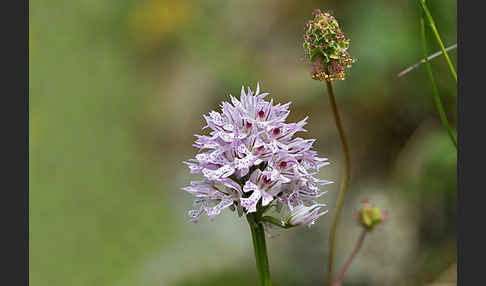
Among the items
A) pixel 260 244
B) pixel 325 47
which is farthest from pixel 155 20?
pixel 260 244

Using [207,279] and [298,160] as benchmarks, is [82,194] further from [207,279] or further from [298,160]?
[298,160]

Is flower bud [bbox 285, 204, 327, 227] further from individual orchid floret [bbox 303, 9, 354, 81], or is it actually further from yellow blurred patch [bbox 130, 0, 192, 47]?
yellow blurred patch [bbox 130, 0, 192, 47]

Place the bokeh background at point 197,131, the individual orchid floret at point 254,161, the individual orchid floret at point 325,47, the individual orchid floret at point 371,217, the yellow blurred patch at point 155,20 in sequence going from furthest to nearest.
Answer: the yellow blurred patch at point 155,20
the bokeh background at point 197,131
the individual orchid floret at point 371,217
the individual orchid floret at point 325,47
the individual orchid floret at point 254,161

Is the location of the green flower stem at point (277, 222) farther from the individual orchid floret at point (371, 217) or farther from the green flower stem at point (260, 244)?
the individual orchid floret at point (371, 217)

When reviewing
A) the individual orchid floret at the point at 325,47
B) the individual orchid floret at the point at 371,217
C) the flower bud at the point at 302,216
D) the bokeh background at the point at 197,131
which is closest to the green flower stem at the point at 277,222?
the flower bud at the point at 302,216

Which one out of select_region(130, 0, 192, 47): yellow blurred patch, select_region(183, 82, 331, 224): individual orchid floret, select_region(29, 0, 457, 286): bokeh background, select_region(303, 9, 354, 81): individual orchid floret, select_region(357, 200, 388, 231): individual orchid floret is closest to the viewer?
select_region(183, 82, 331, 224): individual orchid floret

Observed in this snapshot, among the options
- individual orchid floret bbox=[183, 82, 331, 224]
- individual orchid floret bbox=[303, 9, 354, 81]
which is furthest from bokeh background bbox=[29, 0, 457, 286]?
individual orchid floret bbox=[183, 82, 331, 224]

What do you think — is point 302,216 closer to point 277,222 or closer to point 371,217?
point 277,222
